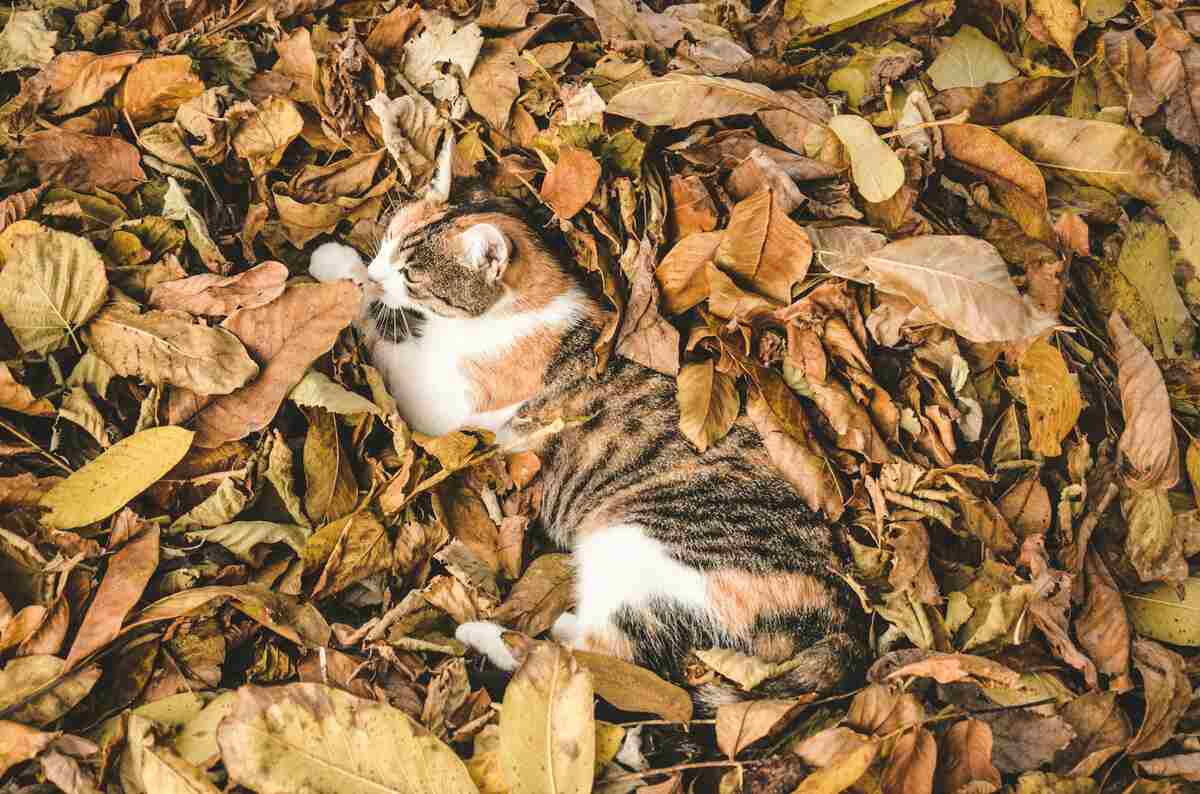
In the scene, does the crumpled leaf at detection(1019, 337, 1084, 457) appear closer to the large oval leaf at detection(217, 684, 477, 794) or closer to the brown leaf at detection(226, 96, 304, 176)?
the large oval leaf at detection(217, 684, 477, 794)

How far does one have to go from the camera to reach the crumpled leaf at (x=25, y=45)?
258 centimetres

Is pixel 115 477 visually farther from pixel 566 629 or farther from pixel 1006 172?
pixel 1006 172

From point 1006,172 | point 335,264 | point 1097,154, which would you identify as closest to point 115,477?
point 335,264

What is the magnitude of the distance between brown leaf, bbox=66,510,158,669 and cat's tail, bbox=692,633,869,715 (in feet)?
4.50

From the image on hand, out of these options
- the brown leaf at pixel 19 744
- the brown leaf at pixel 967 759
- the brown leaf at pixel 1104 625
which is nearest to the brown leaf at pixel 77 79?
the brown leaf at pixel 19 744

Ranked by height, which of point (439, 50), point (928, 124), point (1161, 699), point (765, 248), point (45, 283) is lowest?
point (1161, 699)

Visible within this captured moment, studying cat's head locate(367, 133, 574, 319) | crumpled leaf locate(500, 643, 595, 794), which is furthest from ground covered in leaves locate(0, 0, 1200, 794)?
cat's head locate(367, 133, 574, 319)

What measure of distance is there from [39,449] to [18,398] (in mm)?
138

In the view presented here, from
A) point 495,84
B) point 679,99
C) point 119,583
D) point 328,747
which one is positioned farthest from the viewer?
point 495,84

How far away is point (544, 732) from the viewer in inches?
72.8

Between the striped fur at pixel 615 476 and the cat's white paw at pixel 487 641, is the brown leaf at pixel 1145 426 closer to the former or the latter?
the striped fur at pixel 615 476

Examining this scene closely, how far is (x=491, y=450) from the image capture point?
2559 millimetres

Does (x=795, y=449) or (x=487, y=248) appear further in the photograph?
(x=487, y=248)

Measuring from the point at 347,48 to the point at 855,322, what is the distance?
1.68m
